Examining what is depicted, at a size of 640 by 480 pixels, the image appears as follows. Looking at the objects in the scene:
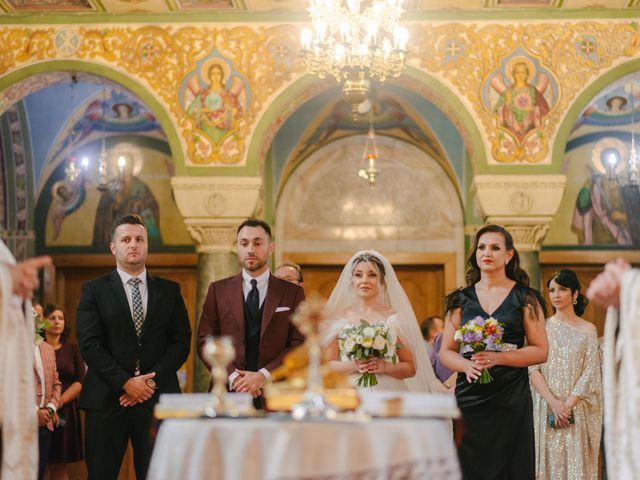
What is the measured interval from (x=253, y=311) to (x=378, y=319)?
81 centimetres

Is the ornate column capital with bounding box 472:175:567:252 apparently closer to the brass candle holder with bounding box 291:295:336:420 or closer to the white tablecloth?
the brass candle holder with bounding box 291:295:336:420

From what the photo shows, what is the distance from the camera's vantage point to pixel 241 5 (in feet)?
35.2

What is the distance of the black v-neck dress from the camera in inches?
235

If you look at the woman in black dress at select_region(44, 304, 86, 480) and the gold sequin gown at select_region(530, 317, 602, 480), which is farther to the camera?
the woman in black dress at select_region(44, 304, 86, 480)

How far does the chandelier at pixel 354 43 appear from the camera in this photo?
29.5 feet

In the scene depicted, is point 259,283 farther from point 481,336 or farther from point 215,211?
point 215,211

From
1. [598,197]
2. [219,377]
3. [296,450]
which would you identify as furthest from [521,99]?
[296,450]

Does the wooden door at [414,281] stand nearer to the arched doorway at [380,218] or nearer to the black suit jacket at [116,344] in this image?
the arched doorway at [380,218]

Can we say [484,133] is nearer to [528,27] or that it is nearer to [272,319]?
[528,27]

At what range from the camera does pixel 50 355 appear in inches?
337

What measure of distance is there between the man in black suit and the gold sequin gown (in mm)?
3162

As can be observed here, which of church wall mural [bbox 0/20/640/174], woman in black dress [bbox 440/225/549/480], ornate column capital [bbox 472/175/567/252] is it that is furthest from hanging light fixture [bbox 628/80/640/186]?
woman in black dress [bbox 440/225/549/480]

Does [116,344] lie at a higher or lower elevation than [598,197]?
lower

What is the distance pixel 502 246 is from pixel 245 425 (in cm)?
284
